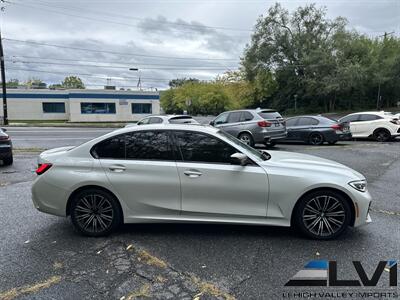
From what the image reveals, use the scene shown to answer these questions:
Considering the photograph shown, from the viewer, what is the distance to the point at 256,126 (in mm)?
11922

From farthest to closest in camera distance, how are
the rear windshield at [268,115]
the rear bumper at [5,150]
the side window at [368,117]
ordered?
the side window at [368,117] < the rear windshield at [268,115] < the rear bumper at [5,150]

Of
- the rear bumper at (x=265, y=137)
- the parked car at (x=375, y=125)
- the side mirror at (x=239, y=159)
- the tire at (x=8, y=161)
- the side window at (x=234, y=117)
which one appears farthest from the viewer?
the parked car at (x=375, y=125)

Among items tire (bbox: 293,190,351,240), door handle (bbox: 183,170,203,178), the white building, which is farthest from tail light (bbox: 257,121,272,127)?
the white building

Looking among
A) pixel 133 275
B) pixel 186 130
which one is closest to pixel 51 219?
pixel 133 275

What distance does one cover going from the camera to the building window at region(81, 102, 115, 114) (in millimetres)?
38281

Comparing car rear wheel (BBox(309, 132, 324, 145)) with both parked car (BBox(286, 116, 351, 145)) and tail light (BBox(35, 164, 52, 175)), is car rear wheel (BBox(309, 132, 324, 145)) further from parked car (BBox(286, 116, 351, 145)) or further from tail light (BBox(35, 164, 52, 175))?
tail light (BBox(35, 164, 52, 175))

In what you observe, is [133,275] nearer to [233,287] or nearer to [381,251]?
[233,287]

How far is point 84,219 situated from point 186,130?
6.02 ft

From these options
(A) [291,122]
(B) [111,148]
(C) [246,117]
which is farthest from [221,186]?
(A) [291,122]

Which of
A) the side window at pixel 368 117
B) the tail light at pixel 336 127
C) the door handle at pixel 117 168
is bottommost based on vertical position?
the tail light at pixel 336 127

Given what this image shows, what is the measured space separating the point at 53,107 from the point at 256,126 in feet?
122

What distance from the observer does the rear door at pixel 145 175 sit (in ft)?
12.9

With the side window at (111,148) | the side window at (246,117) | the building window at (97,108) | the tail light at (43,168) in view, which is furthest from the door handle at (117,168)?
the building window at (97,108)

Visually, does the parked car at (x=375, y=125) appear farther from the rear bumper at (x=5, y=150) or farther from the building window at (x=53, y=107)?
the building window at (x=53, y=107)
